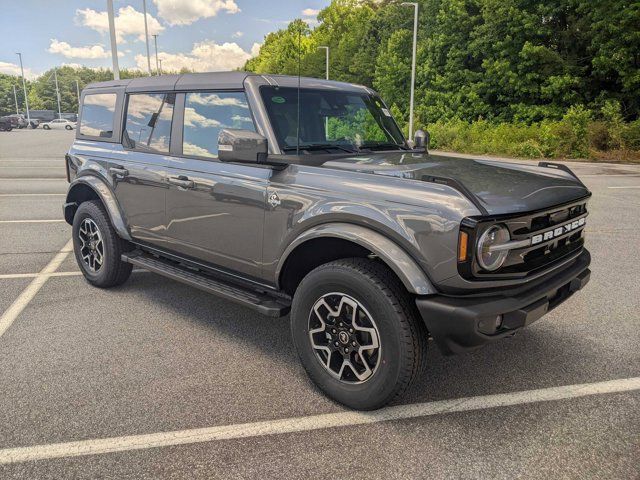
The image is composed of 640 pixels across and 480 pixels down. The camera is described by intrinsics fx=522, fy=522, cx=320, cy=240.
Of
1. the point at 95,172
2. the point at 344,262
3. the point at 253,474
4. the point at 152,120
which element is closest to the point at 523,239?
the point at 344,262

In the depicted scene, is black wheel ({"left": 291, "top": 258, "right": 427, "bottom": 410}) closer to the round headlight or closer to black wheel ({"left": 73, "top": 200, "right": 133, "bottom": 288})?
the round headlight

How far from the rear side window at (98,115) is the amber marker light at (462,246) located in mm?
3601

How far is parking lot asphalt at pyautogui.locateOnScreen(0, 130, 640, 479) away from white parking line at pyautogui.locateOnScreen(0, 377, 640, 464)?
0.02m

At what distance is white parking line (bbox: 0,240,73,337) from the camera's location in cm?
432

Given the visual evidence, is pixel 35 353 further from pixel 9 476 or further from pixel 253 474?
pixel 253 474

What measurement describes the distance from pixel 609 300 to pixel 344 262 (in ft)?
10.4

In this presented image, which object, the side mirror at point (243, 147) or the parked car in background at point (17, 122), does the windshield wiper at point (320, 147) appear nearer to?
the side mirror at point (243, 147)

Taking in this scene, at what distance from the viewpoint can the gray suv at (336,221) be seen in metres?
2.64

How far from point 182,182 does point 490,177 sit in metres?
2.19

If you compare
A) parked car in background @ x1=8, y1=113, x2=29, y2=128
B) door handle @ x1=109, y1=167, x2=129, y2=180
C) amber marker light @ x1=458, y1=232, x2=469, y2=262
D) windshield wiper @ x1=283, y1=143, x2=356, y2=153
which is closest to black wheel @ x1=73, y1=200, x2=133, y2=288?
door handle @ x1=109, y1=167, x2=129, y2=180

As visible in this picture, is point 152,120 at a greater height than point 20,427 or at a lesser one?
greater

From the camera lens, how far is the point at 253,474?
2.46m

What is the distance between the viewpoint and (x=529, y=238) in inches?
109

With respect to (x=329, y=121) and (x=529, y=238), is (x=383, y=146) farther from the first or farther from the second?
(x=529, y=238)
